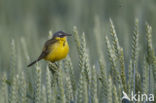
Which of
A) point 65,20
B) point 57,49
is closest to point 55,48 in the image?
point 57,49

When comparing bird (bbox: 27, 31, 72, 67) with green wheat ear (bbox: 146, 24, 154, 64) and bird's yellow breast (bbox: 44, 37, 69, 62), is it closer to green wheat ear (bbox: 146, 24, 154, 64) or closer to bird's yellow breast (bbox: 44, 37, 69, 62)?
bird's yellow breast (bbox: 44, 37, 69, 62)

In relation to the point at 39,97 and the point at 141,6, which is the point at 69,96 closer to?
the point at 39,97

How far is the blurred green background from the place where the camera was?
3.36 m

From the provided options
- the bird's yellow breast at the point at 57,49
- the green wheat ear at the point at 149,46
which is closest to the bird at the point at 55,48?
the bird's yellow breast at the point at 57,49

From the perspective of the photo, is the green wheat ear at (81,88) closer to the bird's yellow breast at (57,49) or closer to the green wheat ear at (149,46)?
the green wheat ear at (149,46)

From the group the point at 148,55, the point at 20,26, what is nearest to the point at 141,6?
the point at 148,55

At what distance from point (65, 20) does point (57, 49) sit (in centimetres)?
196

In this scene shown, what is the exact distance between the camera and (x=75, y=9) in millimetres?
5434

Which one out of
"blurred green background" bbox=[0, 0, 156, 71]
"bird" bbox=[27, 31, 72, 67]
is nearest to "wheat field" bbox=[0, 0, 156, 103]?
"blurred green background" bbox=[0, 0, 156, 71]

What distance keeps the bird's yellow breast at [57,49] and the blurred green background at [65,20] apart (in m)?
0.16

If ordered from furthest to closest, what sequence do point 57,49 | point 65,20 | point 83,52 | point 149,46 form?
point 65,20 < point 57,49 < point 149,46 < point 83,52

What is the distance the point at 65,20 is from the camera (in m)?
5.28

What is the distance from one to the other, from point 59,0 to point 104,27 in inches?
77.9

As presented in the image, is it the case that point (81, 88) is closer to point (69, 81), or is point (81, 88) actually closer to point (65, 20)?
point (69, 81)
